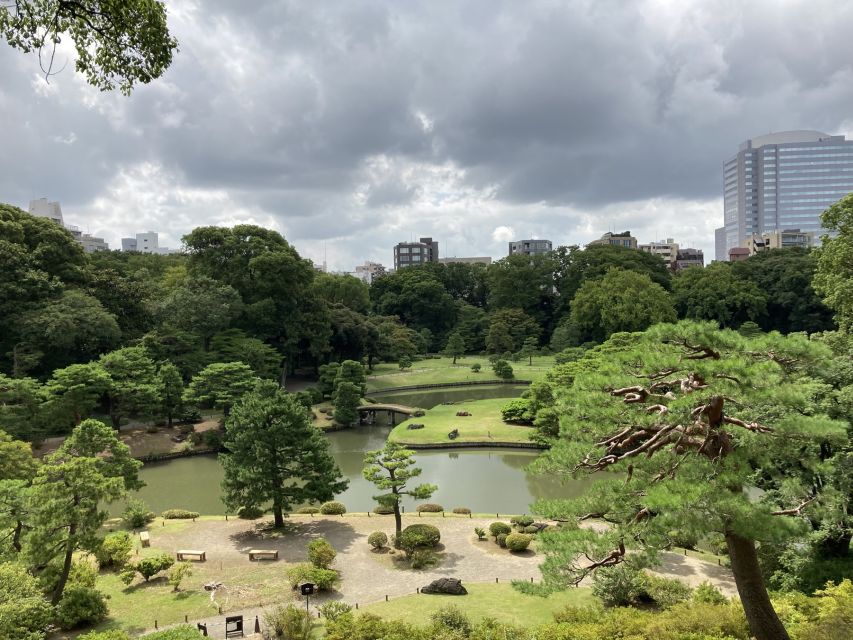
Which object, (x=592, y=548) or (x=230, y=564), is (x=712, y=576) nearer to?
(x=592, y=548)

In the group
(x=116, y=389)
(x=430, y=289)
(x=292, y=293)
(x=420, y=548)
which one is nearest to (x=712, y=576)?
(x=420, y=548)

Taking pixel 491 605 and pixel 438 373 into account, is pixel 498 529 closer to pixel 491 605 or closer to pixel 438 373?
pixel 491 605

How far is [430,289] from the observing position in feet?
184

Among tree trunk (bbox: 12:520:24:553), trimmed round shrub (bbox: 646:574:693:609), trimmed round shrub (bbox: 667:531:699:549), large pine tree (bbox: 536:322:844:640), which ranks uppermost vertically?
large pine tree (bbox: 536:322:844:640)

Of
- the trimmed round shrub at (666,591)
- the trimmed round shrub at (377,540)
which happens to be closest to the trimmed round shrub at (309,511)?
the trimmed round shrub at (377,540)

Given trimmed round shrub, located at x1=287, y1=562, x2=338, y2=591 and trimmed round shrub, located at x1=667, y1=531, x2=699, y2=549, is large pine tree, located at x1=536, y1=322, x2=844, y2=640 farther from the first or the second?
trimmed round shrub, located at x1=287, y1=562, x2=338, y2=591

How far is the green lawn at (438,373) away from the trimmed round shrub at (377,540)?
963 inches

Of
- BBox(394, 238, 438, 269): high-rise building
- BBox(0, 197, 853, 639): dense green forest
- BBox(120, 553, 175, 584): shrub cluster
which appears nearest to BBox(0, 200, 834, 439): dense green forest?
BBox(0, 197, 853, 639): dense green forest

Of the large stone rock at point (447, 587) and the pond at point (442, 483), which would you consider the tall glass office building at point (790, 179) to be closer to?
the pond at point (442, 483)

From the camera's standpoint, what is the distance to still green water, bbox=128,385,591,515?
19391 mm

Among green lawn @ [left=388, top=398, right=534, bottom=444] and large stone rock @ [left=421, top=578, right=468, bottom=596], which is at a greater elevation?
green lawn @ [left=388, top=398, right=534, bottom=444]

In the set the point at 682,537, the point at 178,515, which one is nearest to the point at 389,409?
the point at 178,515

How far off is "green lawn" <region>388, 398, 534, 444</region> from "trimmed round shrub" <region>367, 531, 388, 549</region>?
36.6ft

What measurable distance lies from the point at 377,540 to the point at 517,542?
3760mm
